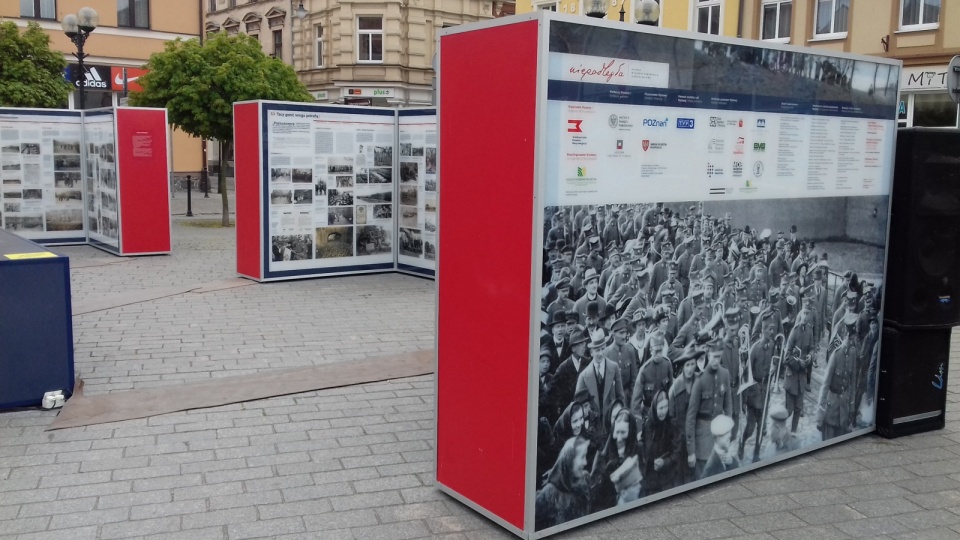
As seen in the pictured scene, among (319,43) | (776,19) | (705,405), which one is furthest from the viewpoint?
(319,43)

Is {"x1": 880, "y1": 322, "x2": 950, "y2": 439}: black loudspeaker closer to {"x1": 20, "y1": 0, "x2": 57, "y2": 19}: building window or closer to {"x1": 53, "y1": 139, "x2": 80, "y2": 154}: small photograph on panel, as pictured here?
{"x1": 53, "y1": 139, "x2": 80, "y2": 154}: small photograph on panel

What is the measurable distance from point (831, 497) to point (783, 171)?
6.13ft

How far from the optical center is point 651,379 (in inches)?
190

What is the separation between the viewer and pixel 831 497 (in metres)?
5.14

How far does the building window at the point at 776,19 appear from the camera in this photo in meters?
24.6

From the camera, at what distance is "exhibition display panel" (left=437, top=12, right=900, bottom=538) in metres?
4.31

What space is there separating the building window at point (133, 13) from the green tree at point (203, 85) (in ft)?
45.0

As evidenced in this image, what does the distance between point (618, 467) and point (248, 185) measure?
909 cm

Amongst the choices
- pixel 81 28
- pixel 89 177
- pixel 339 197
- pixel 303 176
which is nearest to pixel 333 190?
pixel 339 197

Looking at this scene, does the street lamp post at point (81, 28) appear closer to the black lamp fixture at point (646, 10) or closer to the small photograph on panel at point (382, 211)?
the small photograph on panel at point (382, 211)

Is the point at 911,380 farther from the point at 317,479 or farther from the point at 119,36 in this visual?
the point at 119,36

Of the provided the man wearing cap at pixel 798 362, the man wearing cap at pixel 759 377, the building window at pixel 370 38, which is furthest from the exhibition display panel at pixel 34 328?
the building window at pixel 370 38

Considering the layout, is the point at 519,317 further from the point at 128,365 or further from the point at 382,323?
the point at 382,323

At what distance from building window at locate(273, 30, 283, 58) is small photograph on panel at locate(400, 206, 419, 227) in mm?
36476
